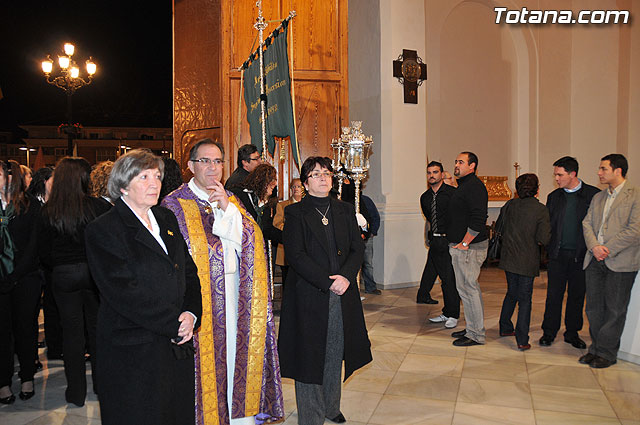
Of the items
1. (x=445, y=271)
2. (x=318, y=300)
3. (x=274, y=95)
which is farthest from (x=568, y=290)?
(x=274, y=95)

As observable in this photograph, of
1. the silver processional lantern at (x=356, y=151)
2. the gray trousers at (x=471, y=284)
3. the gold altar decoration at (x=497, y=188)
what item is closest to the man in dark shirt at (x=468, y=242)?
the gray trousers at (x=471, y=284)

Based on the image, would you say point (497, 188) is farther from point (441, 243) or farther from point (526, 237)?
point (526, 237)

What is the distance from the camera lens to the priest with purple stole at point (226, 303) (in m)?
2.93

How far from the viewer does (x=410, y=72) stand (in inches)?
336

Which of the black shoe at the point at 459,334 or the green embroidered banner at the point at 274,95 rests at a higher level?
the green embroidered banner at the point at 274,95

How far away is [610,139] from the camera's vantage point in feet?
37.1

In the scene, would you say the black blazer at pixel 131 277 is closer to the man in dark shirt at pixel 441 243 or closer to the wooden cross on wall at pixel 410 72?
the man in dark shirt at pixel 441 243

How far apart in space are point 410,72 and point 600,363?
542cm

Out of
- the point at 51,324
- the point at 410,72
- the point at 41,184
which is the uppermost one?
the point at 410,72

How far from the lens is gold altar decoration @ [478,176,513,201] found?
1106 centimetres

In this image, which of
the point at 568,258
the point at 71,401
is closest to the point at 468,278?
the point at 568,258

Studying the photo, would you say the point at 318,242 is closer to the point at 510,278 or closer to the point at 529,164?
the point at 510,278

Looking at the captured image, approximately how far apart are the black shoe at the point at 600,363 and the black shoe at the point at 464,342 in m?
1.08

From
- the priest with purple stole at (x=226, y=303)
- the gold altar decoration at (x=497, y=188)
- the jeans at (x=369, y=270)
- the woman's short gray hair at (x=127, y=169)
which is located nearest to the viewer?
the woman's short gray hair at (x=127, y=169)
